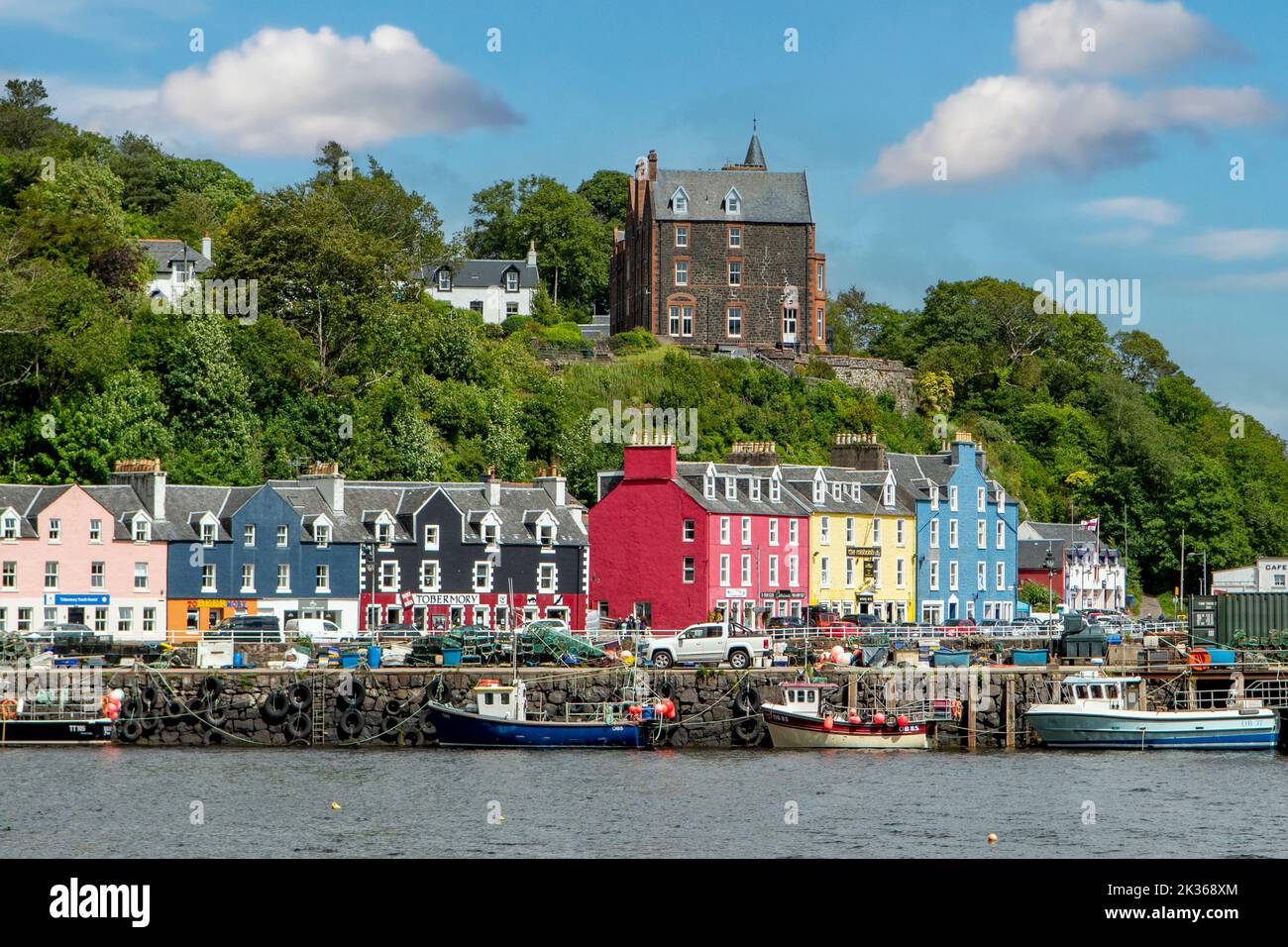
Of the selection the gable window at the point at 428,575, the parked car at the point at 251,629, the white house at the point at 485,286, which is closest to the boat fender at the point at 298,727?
the parked car at the point at 251,629

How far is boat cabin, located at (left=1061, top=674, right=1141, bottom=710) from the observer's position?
5819cm

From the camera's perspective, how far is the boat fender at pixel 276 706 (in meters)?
55.9

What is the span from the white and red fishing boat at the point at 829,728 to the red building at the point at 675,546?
22230 millimetres

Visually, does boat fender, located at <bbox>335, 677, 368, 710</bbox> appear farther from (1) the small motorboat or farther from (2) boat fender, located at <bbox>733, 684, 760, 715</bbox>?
(2) boat fender, located at <bbox>733, 684, 760, 715</bbox>

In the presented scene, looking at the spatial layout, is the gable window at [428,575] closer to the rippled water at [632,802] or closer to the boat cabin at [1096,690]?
the rippled water at [632,802]

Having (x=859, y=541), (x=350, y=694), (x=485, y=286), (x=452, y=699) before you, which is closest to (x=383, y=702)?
(x=350, y=694)

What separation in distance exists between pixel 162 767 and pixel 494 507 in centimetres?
3283

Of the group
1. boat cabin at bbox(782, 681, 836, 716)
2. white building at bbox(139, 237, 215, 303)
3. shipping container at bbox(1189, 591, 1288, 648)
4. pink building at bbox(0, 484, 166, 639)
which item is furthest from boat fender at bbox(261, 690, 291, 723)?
white building at bbox(139, 237, 215, 303)

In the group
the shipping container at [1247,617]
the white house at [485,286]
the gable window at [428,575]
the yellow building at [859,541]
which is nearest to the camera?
the shipping container at [1247,617]

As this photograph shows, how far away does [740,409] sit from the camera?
106750 millimetres

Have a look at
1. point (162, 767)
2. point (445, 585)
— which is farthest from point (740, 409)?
point (162, 767)

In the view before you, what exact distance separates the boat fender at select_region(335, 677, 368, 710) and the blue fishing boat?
7.44 feet

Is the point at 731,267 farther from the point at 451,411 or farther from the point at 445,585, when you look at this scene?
the point at 445,585
